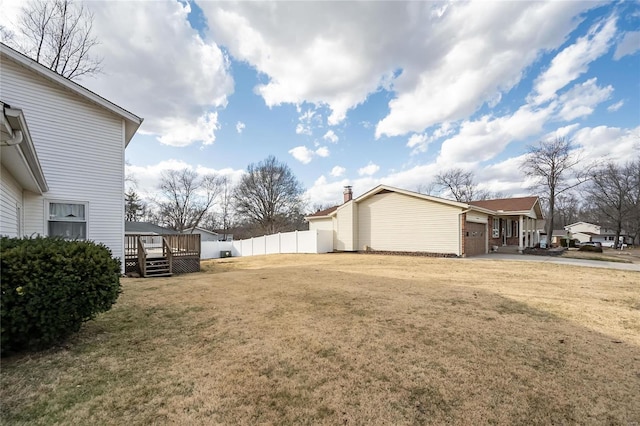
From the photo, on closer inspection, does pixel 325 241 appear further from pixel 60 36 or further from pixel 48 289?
pixel 60 36

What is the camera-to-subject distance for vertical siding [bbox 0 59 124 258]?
807 cm

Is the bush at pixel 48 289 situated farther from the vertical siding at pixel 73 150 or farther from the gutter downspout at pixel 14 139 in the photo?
the vertical siding at pixel 73 150

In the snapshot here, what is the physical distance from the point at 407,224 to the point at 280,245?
10.5 metres

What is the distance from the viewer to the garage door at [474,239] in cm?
1703

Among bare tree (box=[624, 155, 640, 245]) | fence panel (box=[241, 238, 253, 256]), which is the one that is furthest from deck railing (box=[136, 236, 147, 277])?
bare tree (box=[624, 155, 640, 245])

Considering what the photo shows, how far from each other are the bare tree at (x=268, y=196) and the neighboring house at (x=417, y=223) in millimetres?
17176

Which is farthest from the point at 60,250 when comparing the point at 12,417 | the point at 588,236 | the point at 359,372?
the point at 588,236

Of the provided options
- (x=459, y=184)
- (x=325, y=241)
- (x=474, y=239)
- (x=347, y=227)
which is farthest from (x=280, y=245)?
(x=459, y=184)

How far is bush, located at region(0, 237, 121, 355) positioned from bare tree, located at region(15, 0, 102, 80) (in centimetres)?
1673

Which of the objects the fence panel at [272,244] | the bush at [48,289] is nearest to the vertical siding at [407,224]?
the fence panel at [272,244]

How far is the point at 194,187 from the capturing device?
46.2 metres

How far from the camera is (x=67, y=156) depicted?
871cm

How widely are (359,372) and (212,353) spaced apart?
1786mm

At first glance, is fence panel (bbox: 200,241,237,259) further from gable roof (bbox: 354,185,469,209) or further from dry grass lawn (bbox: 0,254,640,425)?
dry grass lawn (bbox: 0,254,640,425)
